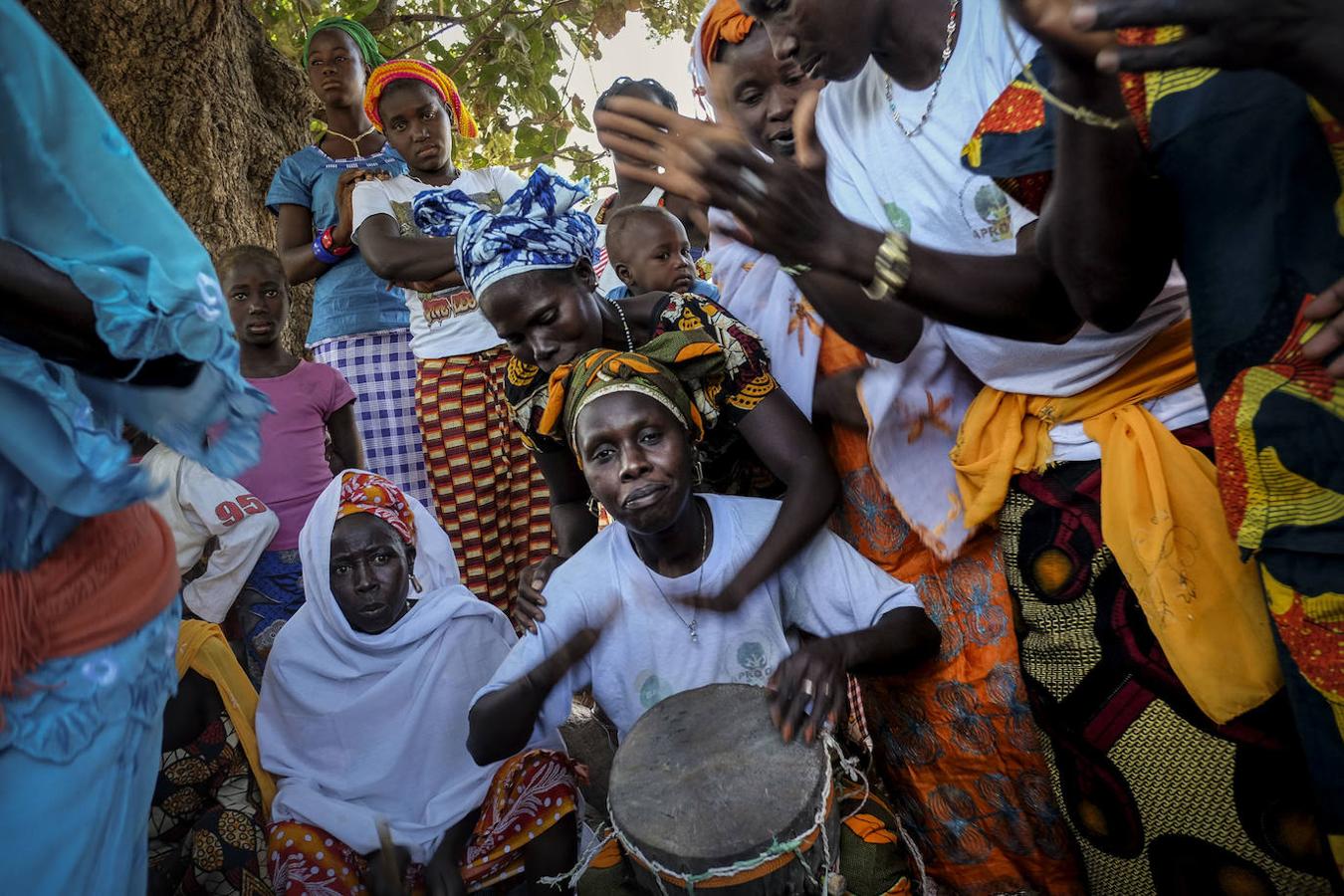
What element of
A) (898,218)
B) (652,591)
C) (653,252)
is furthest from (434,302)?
(898,218)

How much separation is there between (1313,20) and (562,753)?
2.43m

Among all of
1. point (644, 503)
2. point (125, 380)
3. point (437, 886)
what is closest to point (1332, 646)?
point (644, 503)

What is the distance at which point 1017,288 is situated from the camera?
1.54 metres

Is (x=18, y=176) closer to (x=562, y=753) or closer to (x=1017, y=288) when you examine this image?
(x=1017, y=288)

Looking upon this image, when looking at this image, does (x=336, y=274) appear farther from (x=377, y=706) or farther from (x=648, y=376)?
(x=648, y=376)

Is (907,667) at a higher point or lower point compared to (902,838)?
higher

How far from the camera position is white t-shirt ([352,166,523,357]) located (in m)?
3.67

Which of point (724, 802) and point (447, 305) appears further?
point (447, 305)

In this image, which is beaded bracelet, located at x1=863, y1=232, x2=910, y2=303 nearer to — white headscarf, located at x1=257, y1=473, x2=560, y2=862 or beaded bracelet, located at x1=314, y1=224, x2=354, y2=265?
white headscarf, located at x1=257, y1=473, x2=560, y2=862

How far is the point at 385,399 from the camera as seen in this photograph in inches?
161

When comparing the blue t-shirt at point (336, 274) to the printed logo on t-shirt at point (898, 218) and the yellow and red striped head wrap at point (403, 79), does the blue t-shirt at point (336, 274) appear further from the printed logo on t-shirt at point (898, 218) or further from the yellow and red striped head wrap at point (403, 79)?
the printed logo on t-shirt at point (898, 218)

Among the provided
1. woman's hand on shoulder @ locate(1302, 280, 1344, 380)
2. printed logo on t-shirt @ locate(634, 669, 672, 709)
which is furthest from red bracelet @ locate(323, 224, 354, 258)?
woman's hand on shoulder @ locate(1302, 280, 1344, 380)

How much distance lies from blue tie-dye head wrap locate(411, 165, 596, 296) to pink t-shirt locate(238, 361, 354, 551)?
1325 millimetres

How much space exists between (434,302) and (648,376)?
5.70ft
